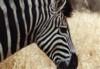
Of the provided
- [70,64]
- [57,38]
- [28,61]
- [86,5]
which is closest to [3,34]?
[57,38]

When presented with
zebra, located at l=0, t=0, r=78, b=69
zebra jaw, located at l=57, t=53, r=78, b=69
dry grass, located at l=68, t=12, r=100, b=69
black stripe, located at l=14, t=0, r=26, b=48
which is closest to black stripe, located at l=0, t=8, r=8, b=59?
zebra, located at l=0, t=0, r=78, b=69

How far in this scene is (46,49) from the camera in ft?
11.1

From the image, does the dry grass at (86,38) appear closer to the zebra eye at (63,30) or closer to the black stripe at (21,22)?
the zebra eye at (63,30)

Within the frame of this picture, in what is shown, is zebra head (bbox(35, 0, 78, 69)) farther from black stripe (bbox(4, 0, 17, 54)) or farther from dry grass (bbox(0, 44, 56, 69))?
dry grass (bbox(0, 44, 56, 69))

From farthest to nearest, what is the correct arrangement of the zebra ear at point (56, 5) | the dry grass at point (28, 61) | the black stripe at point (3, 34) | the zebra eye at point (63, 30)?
the dry grass at point (28, 61)
the zebra eye at point (63, 30)
the zebra ear at point (56, 5)
the black stripe at point (3, 34)

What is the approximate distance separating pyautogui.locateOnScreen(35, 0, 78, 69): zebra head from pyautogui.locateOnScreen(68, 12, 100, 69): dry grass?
2444mm

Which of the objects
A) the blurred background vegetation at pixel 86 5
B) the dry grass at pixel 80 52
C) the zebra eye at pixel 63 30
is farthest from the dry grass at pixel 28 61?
the blurred background vegetation at pixel 86 5

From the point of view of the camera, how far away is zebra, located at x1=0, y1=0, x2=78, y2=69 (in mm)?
3137

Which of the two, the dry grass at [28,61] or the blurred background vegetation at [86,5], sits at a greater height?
the dry grass at [28,61]

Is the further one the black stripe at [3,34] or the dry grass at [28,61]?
the dry grass at [28,61]

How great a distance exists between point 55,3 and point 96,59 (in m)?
3.04

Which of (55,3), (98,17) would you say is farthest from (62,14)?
(98,17)

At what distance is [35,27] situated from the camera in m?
3.24

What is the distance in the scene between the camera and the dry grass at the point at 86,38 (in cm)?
605
